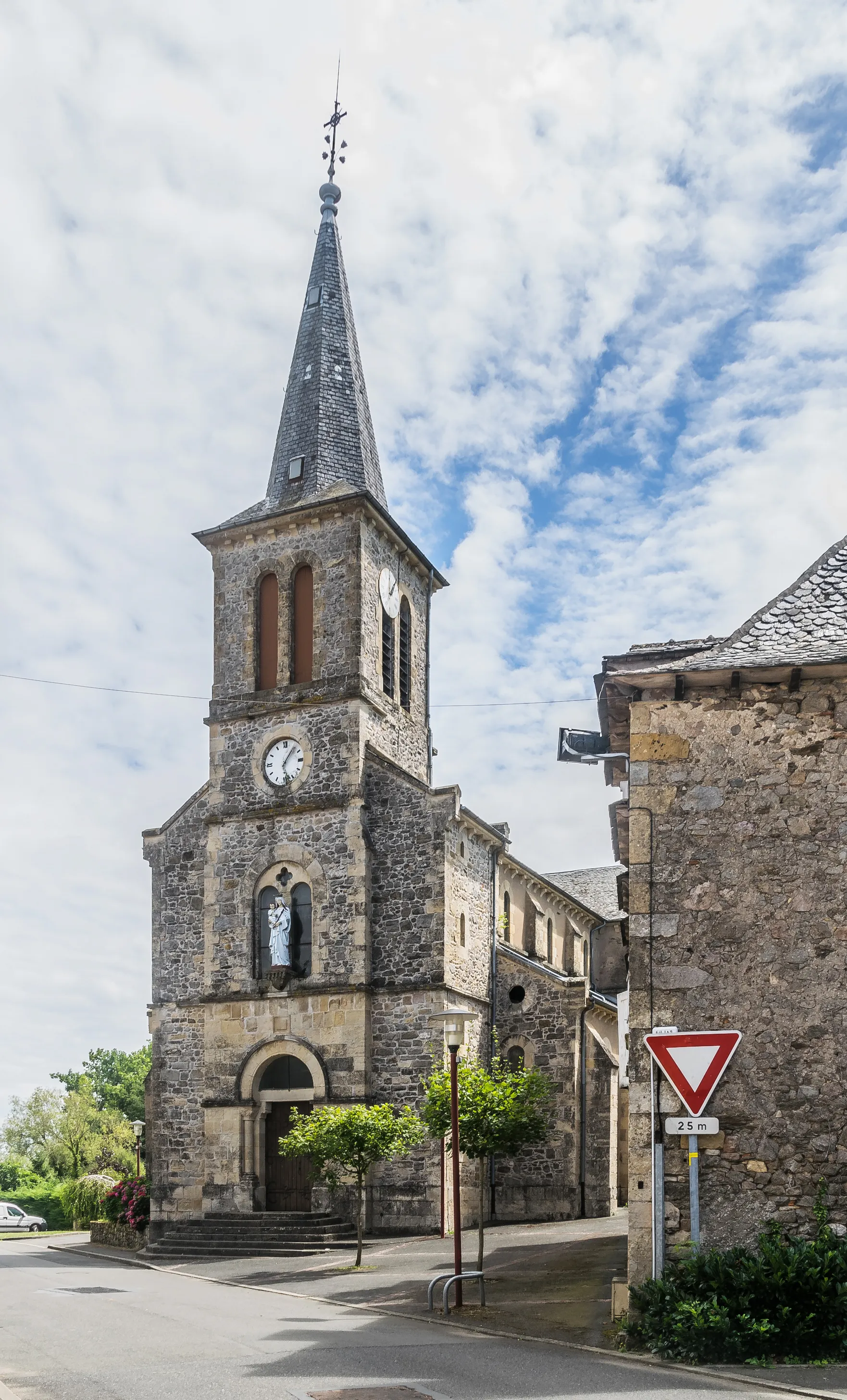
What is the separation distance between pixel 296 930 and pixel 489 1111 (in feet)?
38.1

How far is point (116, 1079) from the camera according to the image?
8081 centimetres

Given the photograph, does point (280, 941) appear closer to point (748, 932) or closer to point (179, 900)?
point (179, 900)

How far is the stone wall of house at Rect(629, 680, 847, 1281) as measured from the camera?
36.9 feet

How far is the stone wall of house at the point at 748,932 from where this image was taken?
1123cm

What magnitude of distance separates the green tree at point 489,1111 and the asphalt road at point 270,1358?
2.65 meters

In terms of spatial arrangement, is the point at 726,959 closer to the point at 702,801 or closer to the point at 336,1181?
the point at 702,801

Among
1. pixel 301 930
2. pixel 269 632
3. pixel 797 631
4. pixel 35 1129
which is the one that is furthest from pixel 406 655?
pixel 35 1129

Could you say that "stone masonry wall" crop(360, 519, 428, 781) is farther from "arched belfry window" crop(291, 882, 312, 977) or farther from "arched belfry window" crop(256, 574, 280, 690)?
"arched belfry window" crop(291, 882, 312, 977)

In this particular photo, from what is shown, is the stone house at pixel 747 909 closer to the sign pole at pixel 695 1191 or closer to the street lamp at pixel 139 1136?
the sign pole at pixel 695 1191

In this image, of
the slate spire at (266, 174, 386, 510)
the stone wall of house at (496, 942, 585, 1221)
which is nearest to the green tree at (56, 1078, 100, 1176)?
the stone wall of house at (496, 942, 585, 1221)

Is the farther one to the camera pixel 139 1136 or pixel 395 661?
pixel 139 1136

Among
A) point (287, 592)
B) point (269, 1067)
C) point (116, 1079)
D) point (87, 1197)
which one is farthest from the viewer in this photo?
point (116, 1079)

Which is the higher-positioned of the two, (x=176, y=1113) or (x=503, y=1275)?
(x=176, y=1113)

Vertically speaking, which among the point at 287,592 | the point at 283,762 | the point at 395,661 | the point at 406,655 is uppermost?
the point at 287,592
